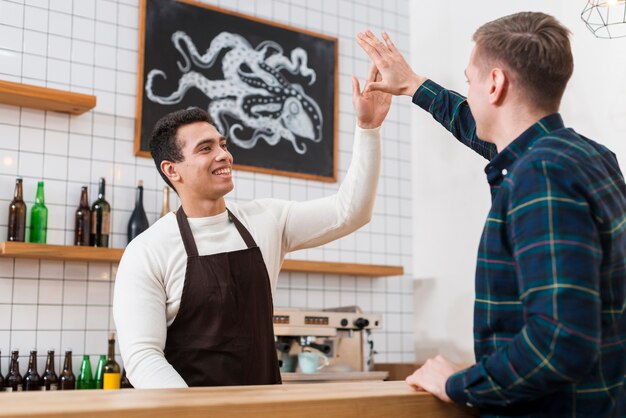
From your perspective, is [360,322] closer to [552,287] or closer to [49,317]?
[49,317]

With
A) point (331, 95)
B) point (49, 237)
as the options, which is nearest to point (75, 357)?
point (49, 237)

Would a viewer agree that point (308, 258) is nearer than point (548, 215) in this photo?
No

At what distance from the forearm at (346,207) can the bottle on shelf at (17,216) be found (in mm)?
1554

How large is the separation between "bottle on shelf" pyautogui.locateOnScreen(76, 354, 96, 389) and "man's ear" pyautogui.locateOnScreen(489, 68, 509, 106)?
265cm

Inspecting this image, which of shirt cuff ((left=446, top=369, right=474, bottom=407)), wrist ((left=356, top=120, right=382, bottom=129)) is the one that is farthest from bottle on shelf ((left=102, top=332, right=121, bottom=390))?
shirt cuff ((left=446, top=369, right=474, bottom=407))

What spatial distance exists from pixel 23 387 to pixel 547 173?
9.12ft

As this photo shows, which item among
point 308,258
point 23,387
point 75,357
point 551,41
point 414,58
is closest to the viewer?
point 551,41

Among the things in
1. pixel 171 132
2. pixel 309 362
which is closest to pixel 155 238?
pixel 171 132

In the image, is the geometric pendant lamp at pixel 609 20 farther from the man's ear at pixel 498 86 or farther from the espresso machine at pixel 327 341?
the man's ear at pixel 498 86

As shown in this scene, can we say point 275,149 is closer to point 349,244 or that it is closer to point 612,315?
point 349,244

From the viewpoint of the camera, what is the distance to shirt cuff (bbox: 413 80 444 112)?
65.4 inches

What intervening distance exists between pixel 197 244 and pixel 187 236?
4cm

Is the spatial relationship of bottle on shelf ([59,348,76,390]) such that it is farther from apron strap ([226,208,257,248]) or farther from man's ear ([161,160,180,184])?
apron strap ([226,208,257,248])

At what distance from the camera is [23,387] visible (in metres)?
3.20
